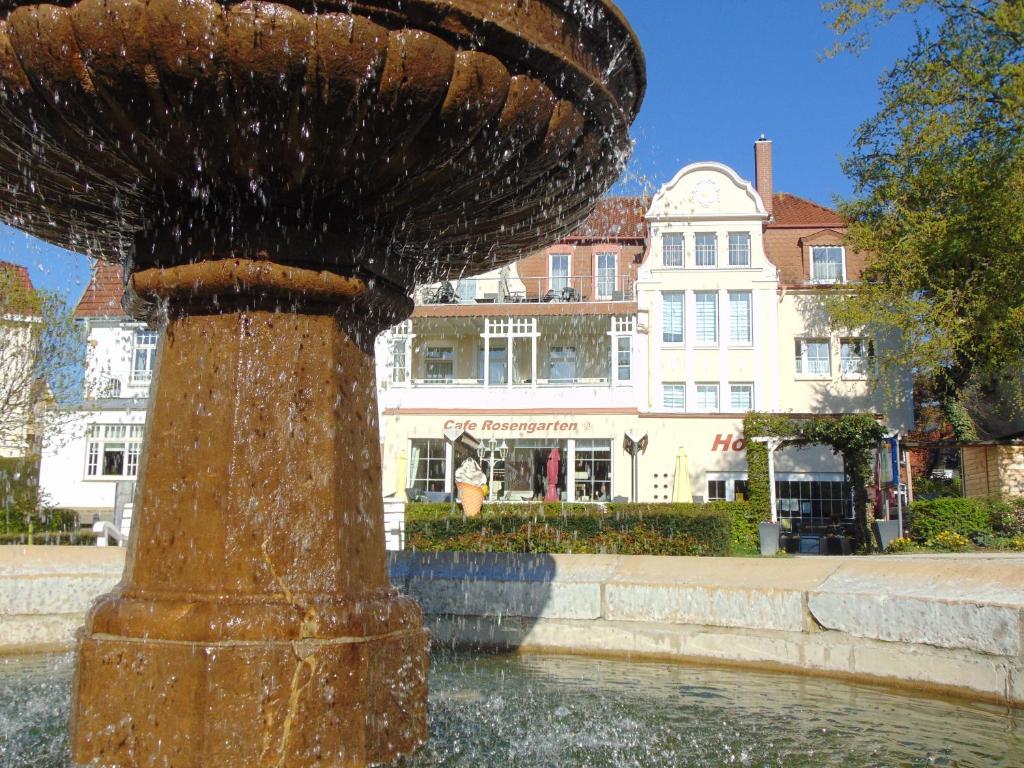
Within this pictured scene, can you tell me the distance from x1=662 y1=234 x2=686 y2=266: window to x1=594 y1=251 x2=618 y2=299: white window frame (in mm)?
A: 1983

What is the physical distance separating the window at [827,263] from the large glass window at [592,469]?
10.5 meters

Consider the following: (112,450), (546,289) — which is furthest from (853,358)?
(112,450)

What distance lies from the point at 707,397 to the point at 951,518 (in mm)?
16576

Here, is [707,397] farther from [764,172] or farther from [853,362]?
[764,172]

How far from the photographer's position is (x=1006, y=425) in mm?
33688

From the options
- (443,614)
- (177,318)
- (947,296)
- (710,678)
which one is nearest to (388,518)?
(443,614)

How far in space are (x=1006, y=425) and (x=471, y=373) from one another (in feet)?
63.3

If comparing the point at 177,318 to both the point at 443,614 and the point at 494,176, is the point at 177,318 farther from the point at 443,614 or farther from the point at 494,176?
the point at 443,614

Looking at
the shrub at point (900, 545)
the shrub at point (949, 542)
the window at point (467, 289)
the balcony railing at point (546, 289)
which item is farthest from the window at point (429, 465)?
the shrub at point (949, 542)

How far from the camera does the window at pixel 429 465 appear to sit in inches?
1176

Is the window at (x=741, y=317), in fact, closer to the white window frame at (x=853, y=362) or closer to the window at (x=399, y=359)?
the white window frame at (x=853, y=362)

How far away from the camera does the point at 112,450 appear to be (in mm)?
29578

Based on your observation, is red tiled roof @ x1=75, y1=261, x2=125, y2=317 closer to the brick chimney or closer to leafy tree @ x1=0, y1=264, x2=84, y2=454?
leafy tree @ x1=0, y1=264, x2=84, y2=454

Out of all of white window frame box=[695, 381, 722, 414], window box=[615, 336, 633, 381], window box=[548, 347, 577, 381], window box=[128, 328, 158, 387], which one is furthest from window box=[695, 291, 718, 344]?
window box=[128, 328, 158, 387]
